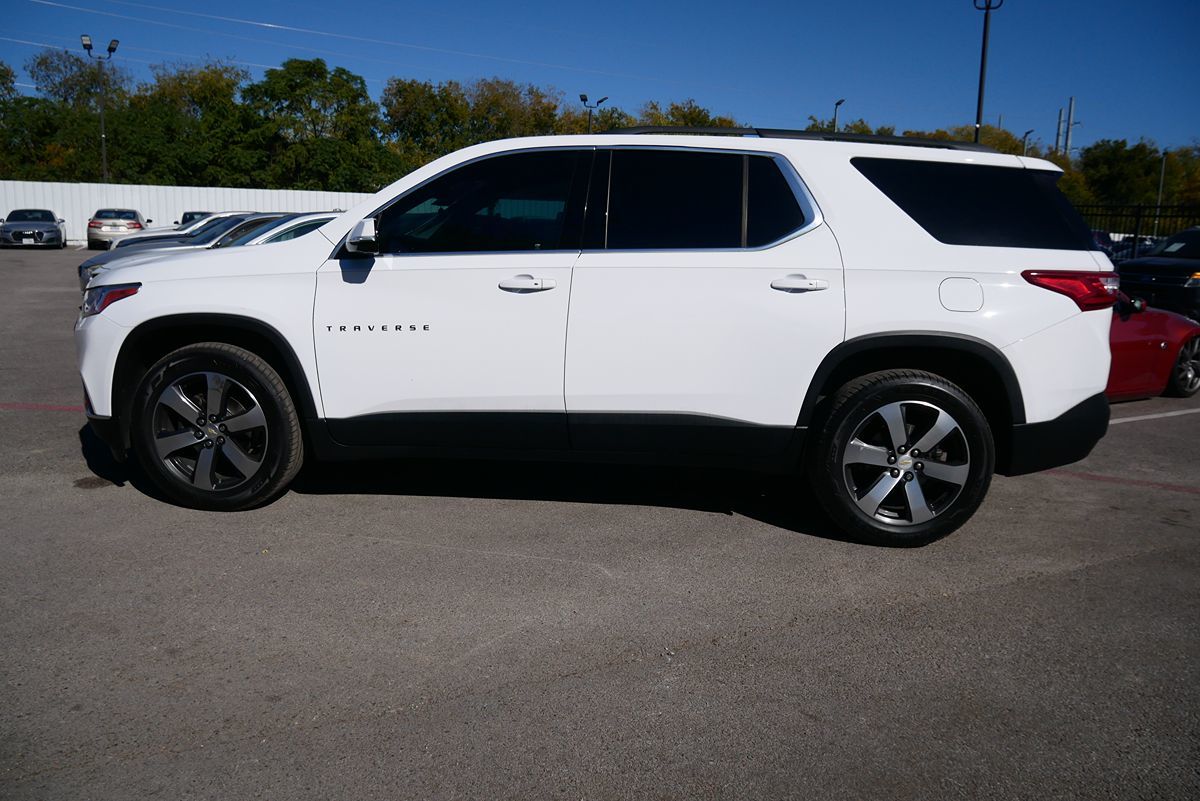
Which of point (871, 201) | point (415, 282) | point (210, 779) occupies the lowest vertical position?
point (210, 779)

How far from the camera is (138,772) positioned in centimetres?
266

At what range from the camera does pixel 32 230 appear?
35438 mm

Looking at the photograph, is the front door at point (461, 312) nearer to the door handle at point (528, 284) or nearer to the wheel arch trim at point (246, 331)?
the door handle at point (528, 284)

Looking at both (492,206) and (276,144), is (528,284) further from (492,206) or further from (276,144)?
(276,144)

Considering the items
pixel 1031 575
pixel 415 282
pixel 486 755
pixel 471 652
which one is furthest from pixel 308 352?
pixel 1031 575

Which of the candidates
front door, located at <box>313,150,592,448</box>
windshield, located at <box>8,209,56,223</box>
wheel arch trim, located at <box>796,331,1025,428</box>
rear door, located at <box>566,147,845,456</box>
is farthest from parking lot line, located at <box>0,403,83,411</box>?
windshield, located at <box>8,209,56,223</box>

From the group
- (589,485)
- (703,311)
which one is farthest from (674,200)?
(589,485)

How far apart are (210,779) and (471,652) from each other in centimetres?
101

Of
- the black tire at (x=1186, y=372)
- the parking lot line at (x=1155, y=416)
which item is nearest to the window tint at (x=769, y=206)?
the parking lot line at (x=1155, y=416)

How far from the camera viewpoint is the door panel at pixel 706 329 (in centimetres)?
437

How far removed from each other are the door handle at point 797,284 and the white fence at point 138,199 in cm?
4133

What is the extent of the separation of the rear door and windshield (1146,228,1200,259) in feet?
36.0

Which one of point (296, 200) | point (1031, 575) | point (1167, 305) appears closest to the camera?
point (1031, 575)

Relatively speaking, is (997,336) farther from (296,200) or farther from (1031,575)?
(296,200)
